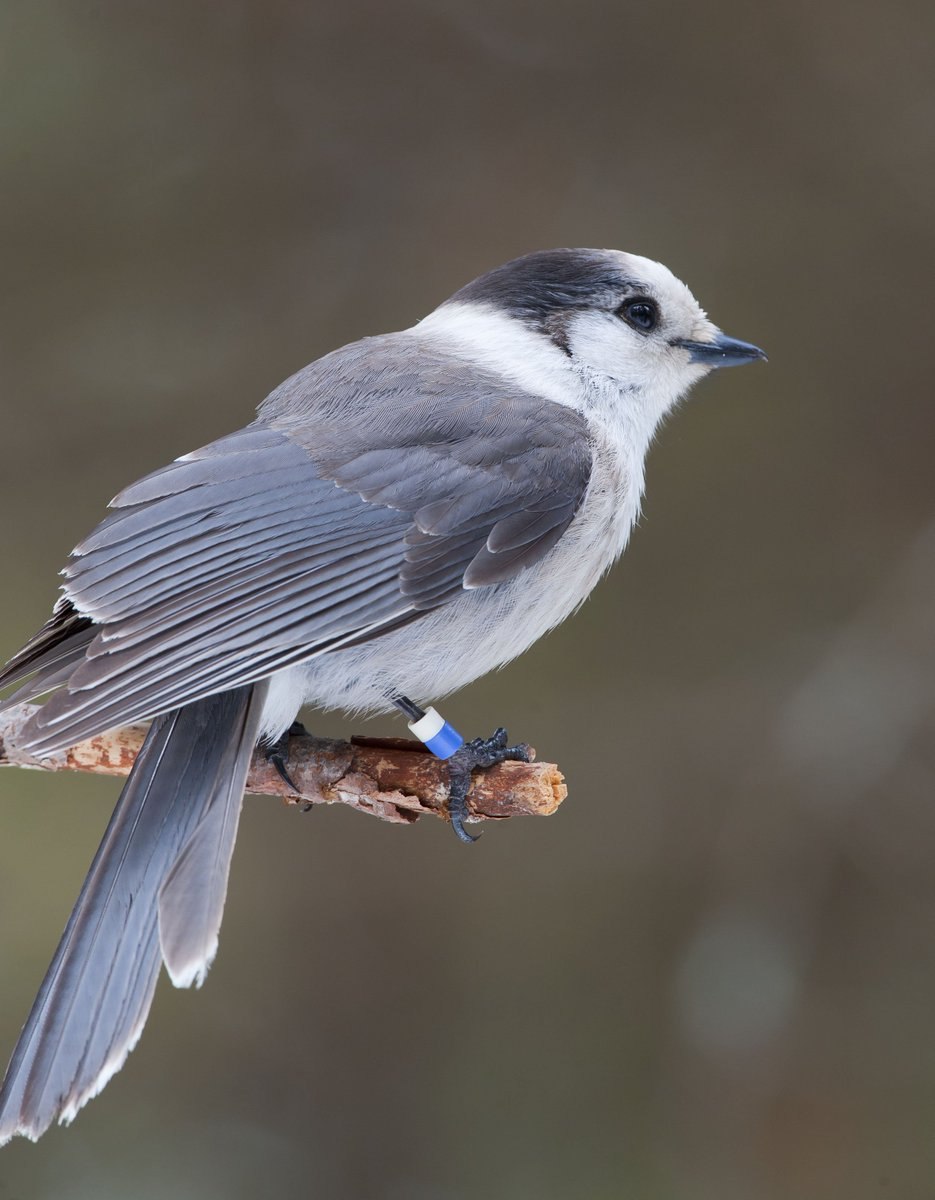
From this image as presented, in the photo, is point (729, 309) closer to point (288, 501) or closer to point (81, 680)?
point (288, 501)

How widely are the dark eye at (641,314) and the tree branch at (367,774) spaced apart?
0.81 m

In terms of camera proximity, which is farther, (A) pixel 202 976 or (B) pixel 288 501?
(B) pixel 288 501

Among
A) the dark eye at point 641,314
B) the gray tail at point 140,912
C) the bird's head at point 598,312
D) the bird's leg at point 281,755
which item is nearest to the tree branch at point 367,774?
the bird's leg at point 281,755

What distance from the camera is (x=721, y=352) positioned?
2510 mm

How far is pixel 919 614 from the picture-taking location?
302cm

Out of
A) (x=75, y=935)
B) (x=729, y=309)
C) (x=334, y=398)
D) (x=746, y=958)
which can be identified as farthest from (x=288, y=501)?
(x=729, y=309)

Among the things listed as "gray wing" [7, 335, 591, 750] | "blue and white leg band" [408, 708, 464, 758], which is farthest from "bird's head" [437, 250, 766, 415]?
"blue and white leg band" [408, 708, 464, 758]

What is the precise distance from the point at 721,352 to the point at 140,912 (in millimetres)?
1334

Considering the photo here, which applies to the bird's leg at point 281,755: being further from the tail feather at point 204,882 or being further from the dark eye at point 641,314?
the dark eye at point 641,314

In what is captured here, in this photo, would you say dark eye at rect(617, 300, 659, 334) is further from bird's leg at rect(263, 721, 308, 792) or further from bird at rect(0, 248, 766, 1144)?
bird's leg at rect(263, 721, 308, 792)

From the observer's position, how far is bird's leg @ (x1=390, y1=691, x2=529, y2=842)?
1986mm

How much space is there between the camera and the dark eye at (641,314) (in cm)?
245

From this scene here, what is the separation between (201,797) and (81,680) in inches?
8.7

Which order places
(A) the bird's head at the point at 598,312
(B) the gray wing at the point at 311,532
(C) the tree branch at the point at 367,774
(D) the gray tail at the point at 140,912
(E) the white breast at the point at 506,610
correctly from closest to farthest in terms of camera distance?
1. (D) the gray tail at the point at 140,912
2. (B) the gray wing at the point at 311,532
3. (C) the tree branch at the point at 367,774
4. (E) the white breast at the point at 506,610
5. (A) the bird's head at the point at 598,312
